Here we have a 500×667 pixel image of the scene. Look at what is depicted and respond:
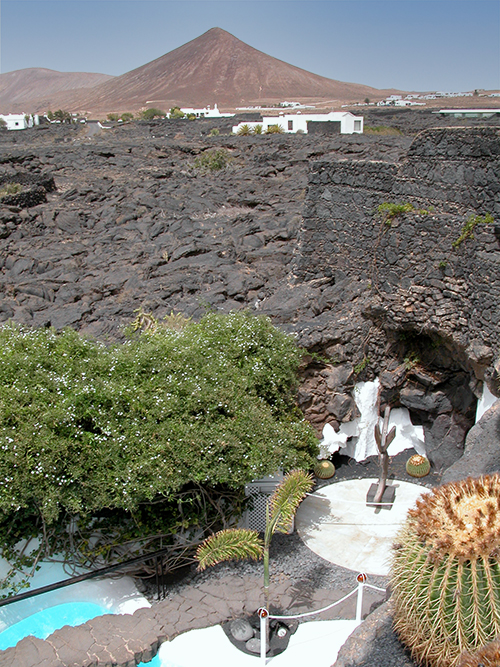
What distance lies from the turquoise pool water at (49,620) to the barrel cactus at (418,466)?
561 cm

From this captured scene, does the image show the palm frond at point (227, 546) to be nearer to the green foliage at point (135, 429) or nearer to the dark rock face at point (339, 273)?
the green foliage at point (135, 429)

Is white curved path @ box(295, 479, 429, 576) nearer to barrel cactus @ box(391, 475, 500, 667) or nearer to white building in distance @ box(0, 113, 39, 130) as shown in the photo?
barrel cactus @ box(391, 475, 500, 667)

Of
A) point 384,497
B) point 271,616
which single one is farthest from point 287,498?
point 384,497

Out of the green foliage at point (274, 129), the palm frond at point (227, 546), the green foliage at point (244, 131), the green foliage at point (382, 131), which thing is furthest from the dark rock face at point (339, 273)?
the green foliage at point (274, 129)

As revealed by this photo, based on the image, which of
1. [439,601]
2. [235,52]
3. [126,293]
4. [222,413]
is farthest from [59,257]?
[235,52]

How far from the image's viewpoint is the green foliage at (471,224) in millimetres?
9010

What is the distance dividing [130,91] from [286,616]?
159 m

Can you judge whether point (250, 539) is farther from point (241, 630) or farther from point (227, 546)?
point (241, 630)

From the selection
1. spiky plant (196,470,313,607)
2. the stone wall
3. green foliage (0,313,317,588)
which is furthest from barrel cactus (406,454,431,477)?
spiky plant (196,470,313,607)

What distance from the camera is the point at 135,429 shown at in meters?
7.16

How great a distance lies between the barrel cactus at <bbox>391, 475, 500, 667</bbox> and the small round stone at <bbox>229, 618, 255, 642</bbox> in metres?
2.81

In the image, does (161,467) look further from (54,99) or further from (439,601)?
(54,99)

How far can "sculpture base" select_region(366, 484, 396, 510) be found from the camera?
31.3ft

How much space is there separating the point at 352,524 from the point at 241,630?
2.77m
